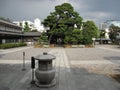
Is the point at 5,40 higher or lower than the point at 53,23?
lower

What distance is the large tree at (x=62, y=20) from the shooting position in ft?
132

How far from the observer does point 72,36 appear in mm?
38812

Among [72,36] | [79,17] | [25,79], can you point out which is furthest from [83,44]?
[25,79]

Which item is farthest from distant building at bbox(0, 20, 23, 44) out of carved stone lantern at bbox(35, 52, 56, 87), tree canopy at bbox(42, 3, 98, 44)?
carved stone lantern at bbox(35, 52, 56, 87)

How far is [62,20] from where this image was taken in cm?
4059

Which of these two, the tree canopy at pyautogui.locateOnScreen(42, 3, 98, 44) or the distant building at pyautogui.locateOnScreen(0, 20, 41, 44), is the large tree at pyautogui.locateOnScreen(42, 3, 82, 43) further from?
the distant building at pyautogui.locateOnScreen(0, 20, 41, 44)

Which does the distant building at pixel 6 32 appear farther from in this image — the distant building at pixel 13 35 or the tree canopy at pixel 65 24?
the tree canopy at pixel 65 24

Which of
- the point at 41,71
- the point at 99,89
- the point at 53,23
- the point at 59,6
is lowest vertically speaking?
the point at 99,89

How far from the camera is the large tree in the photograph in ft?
132

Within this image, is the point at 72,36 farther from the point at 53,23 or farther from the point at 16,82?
the point at 16,82

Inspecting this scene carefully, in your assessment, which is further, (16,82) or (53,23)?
(53,23)

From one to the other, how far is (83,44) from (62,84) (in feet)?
113

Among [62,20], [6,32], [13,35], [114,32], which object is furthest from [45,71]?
[114,32]

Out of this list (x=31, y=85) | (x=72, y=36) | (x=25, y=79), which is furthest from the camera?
(x=72, y=36)
